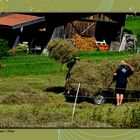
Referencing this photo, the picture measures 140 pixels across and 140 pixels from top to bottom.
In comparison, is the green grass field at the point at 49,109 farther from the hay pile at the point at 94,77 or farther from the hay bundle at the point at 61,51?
the hay bundle at the point at 61,51

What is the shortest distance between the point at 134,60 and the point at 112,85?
1.33m

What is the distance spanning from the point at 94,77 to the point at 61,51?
3055mm

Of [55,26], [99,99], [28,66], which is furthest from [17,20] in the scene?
[99,99]

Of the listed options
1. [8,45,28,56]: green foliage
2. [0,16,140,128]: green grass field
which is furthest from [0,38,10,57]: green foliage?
[0,16,140,128]: green grass field

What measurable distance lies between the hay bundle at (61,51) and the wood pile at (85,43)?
13025 millimetres

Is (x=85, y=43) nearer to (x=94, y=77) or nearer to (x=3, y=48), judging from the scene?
(x=3, y=48)

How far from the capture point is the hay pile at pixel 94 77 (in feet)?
74.1

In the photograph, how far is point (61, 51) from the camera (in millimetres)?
25656

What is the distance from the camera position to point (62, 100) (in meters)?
22.8

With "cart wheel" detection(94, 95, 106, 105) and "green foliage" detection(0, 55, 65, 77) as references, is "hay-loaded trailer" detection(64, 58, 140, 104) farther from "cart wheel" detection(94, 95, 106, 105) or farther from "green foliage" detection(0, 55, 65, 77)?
"green foliage" detection(0, 55, 65, 77)

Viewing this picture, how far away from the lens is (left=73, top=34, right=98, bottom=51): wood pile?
40.2 m

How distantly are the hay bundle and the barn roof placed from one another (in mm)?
12101
